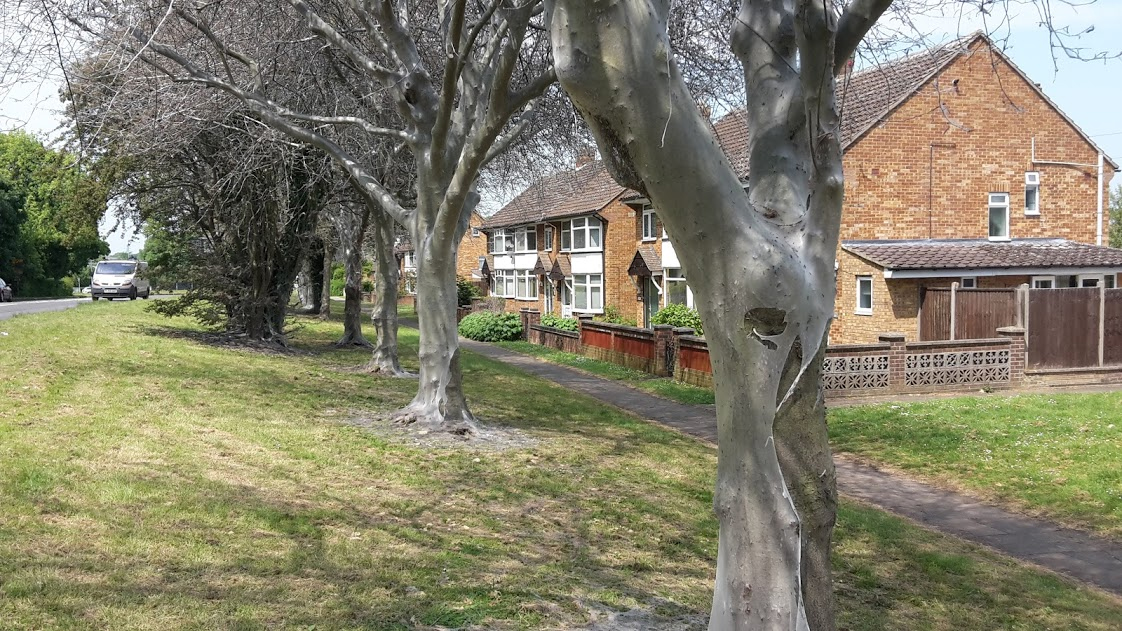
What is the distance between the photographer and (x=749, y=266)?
4230 mm

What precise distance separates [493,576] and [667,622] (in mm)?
1251

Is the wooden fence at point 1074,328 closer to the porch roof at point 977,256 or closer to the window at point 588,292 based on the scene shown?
the porch roof at point 977,256

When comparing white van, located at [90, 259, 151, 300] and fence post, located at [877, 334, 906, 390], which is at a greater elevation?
white van, located at [90, 259, 151, 300]

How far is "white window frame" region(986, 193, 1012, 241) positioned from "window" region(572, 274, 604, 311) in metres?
16.6

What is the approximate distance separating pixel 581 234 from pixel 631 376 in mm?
18592

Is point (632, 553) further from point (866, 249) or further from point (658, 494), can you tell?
point (866, 249)

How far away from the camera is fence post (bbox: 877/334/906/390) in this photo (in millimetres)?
17625

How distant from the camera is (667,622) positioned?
17.7ft

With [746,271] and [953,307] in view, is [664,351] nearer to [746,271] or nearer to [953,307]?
[953,307]

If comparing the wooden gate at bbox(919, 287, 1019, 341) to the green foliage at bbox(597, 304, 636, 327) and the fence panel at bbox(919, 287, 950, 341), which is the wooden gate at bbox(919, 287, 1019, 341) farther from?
the green foliage at bbox(597, 304, 636, 327)

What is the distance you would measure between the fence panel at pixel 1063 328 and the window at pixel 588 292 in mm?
19837

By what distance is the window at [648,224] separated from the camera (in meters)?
33.2

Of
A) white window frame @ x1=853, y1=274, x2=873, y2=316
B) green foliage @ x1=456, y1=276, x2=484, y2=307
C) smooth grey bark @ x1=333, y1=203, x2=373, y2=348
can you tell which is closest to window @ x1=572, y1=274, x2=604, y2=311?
green foliage @ x1=456, y1=276, x2=484, y2=307

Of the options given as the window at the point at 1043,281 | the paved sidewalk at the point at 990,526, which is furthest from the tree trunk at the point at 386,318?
the window at the point at 1043,281
